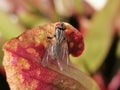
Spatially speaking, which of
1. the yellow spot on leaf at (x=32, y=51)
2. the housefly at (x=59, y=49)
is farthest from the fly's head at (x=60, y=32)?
the yellow spot on leaf at (x=32, y=51)

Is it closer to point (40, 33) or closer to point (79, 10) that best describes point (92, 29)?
point (79, 10)

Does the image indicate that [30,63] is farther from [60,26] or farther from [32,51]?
[60,26]

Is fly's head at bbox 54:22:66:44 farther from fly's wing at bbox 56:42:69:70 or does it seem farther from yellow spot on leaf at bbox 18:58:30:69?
yellow spot on leaf at bbox 18:58:30:69

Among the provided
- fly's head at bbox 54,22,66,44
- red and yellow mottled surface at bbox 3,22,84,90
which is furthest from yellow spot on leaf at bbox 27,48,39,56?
fly's head at bbox 54,22,66,44

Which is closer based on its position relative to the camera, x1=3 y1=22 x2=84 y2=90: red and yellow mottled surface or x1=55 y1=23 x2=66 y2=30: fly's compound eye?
x1=3 y1=22 x2=84 y2=90: red and yellow mottled surface

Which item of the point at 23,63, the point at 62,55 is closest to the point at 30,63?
the point at 23,63
